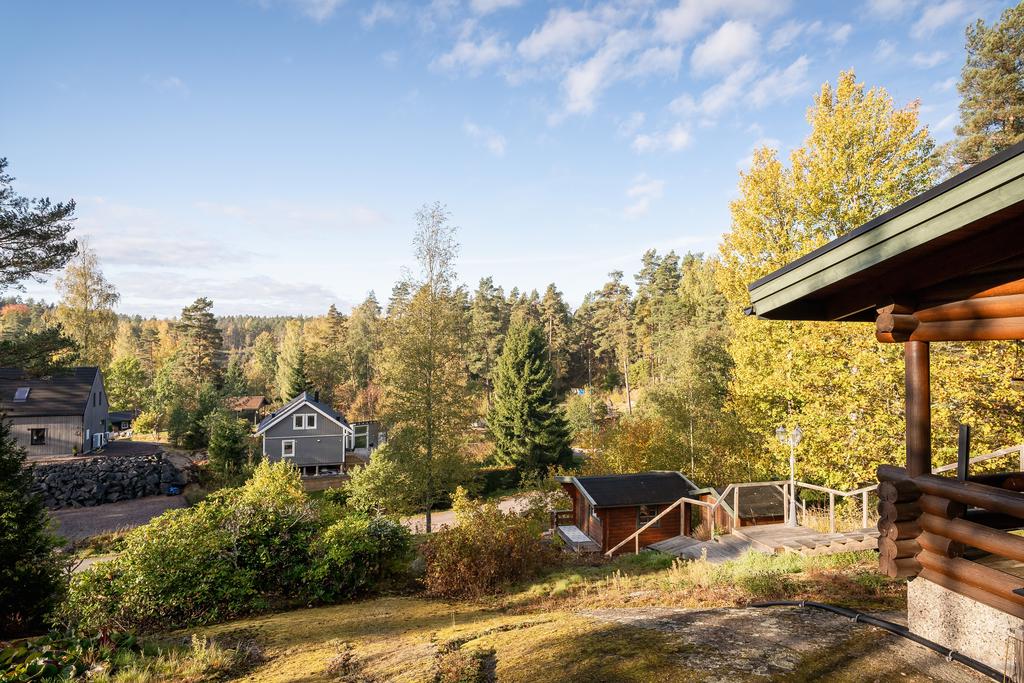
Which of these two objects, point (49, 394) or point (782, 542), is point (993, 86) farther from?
point (49, 394)

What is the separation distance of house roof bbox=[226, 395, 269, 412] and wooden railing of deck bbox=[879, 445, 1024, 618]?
5538cm

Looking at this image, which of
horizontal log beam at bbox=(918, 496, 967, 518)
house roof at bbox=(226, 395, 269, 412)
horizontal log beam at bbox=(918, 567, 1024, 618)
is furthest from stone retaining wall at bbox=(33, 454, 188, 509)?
horizontal log beam at bbox=(918, 496, 967, 518)

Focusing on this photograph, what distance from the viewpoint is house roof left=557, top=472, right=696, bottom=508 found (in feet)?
61.7

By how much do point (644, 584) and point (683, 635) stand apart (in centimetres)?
394

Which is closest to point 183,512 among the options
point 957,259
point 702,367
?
point 957,259

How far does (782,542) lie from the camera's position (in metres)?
11.3

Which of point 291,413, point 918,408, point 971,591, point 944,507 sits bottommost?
point 291,413

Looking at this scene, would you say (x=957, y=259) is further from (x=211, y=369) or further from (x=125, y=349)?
(x=125, y=349)

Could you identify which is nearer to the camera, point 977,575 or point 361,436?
point 977,575

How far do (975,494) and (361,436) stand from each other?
142 ft

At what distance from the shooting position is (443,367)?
24.2 meters

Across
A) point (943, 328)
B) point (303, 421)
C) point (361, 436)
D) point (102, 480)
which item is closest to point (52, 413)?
point (102, 480)

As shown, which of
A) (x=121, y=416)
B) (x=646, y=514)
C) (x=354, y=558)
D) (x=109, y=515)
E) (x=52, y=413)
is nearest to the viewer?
(x=354, y=558)

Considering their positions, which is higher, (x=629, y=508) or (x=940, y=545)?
(x=940, y=545)
